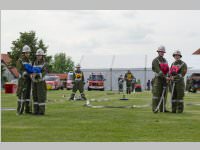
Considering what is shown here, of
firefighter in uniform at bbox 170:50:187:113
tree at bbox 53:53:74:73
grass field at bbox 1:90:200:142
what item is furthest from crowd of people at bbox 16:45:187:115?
tree at bbox 53:53:74:73

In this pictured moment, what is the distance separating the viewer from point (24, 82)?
17266mm

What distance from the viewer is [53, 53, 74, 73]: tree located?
537 feet

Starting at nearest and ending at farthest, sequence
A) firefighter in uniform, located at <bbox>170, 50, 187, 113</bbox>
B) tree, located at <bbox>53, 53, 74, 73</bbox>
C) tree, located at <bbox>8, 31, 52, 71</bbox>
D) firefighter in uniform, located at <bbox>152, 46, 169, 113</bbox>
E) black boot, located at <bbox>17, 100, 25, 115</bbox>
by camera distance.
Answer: black boot, located at <bbox>17, 100, 25, 115</bbox>, firefighter in uniform, located at <bbox>152, 46, 169, 113</bbox>, firefighter in uniform, located at <bbox>170, 50, 187, 113</bbox>, tree, located at <bbox>8, 31, 52, 71</bbox>, tree, located at <bbox>53, 53, 74, 73</bbox>

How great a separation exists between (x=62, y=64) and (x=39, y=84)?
153047 mm

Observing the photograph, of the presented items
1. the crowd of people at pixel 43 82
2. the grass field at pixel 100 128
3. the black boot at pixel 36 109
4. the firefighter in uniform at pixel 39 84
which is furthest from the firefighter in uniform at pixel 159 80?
the black boot at pixel 36 109

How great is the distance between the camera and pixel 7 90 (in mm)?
42688

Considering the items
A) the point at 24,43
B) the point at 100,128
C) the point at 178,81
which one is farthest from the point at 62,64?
the point at 100,128

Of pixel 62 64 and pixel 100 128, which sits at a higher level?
pixel 62 64

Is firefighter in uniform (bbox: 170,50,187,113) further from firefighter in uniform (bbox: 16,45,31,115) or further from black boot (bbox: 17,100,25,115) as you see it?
black boot (bbox: 17,100,25,115)

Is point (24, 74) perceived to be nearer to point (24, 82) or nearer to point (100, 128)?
point (24, 82)

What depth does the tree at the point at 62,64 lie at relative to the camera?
164m

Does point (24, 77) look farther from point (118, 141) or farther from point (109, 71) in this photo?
point (109, 71)

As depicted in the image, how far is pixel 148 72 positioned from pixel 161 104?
38.1 m

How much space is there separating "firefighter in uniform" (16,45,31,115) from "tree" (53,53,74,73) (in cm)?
14170
